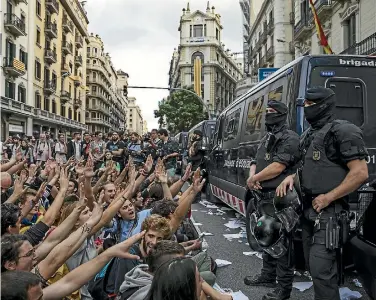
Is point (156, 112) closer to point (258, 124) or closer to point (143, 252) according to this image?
point (258, 124)

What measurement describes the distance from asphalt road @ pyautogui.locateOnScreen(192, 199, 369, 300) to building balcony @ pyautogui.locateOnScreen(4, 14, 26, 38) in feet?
94.4

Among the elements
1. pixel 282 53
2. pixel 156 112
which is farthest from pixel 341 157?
pixel 156 112

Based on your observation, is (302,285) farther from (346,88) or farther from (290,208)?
(346,88)

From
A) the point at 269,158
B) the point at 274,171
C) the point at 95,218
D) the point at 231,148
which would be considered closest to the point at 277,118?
the point at 269,158

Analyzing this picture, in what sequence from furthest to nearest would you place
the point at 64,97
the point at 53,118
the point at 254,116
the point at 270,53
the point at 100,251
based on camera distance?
1. the point at 64,97
2. the point at 53,118
3. the point at 270,53
4. the point at 254,116
5. the point at 100,251

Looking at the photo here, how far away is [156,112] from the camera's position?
165 feet

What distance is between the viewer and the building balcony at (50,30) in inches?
1629

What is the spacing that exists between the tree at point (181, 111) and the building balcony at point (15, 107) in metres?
17.0

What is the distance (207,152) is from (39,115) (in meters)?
31.8

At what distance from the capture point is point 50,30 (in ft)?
136

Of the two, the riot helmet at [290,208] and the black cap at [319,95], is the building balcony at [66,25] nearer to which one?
the black cap at [319,95]

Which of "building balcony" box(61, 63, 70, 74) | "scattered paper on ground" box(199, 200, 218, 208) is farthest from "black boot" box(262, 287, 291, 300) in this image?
"building balcony" box(61, 63, 70, 74)

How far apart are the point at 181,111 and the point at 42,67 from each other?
1618 centimetres

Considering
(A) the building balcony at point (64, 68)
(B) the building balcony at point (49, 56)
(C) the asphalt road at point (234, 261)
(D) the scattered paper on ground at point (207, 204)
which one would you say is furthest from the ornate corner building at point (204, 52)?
(C) the asphalt road at point (234, 261)
